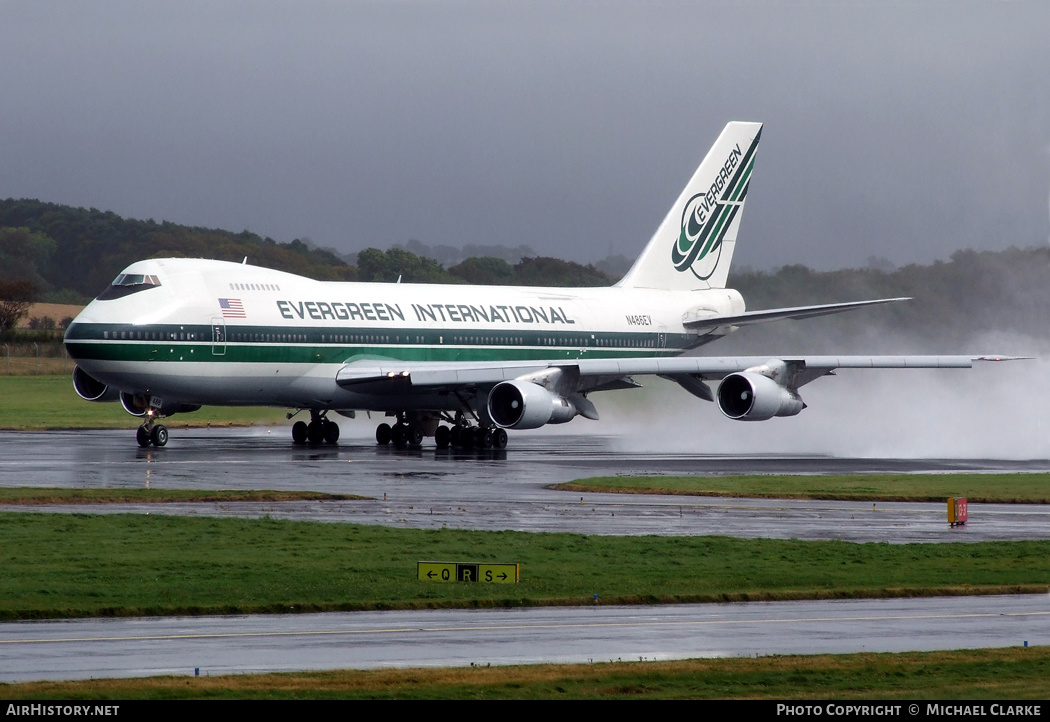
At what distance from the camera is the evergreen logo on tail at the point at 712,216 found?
60.3 metres

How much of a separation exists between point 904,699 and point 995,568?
979 cm

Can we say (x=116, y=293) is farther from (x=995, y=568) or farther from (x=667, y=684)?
(x=667, y=684)

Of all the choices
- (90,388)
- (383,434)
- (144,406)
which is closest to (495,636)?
(144,406)

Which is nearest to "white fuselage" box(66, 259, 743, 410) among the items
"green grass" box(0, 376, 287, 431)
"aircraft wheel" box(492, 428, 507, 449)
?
"aircraft wheel" box(492, 428, 507, 449)

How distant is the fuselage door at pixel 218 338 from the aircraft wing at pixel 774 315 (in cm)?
1952

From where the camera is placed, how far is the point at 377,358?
1919 inches

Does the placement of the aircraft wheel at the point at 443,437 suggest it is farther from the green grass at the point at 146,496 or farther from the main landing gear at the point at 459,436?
the green grass at the point at 146,496

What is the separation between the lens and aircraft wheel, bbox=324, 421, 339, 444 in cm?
4959

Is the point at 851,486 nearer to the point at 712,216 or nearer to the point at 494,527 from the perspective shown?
the point at 494,527

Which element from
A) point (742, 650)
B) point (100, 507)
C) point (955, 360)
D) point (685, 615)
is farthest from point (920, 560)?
point (955, 360)

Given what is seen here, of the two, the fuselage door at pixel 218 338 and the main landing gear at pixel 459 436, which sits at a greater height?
the fuselage door at pixel 218 338

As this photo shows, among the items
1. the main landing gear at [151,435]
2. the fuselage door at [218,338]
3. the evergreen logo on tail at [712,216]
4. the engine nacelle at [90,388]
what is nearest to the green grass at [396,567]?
the fuselage door at [218,338]

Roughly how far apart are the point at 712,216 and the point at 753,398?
54.3 feet

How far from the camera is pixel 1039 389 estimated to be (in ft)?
183
